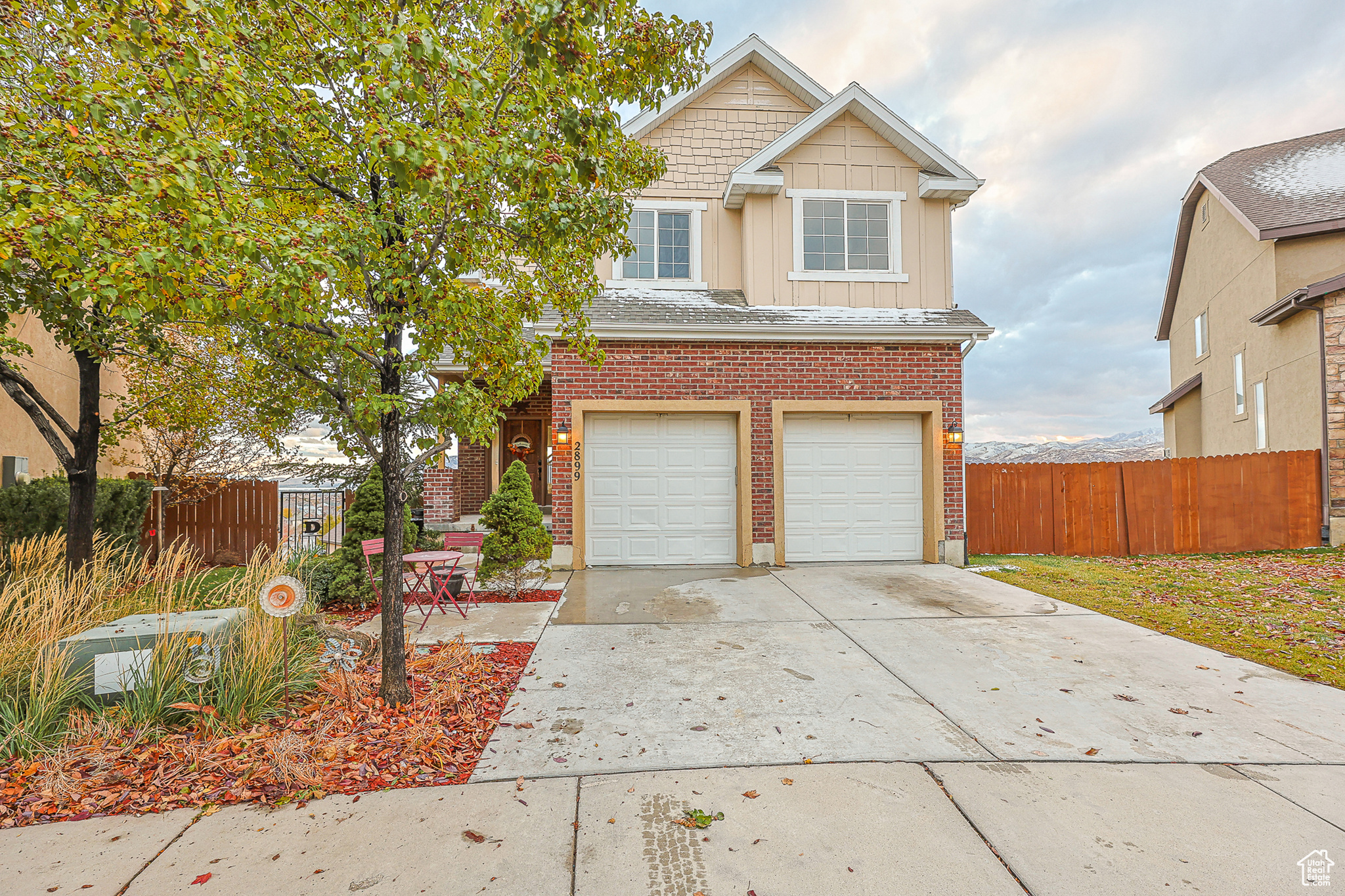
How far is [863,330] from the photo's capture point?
29.8 feet

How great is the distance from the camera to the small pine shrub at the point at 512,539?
289 inches

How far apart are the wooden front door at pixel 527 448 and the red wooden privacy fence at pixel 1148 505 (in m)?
10.1

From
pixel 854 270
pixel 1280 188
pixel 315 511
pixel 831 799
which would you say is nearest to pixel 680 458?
pixel 854 270

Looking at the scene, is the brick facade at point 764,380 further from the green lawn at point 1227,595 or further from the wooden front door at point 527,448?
the wooden front door at point 527,448

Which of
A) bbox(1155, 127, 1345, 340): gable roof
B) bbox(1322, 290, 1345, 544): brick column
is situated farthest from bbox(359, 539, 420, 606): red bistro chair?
bbox(1155, 127, 1345, 340): gable roof

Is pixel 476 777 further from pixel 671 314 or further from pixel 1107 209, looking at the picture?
pixel 1107 209

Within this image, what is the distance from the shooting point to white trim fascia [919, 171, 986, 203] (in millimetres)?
9695

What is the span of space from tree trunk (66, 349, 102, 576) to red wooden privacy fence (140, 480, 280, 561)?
425cm

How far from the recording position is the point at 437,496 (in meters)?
12.5

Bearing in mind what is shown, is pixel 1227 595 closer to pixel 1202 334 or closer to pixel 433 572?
pixel 433 572

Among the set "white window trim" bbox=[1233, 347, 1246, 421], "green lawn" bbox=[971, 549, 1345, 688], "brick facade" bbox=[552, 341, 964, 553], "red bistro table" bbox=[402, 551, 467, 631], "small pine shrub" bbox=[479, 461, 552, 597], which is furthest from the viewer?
"white window trim" bbox=[1233, 347, 1246, 421]

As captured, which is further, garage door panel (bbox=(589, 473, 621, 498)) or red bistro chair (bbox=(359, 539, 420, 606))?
garage door panel (bbox=(589, 473, 621, 498))

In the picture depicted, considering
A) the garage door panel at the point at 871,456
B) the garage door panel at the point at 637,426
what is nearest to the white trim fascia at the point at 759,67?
the garage door panel at the point at 637,426

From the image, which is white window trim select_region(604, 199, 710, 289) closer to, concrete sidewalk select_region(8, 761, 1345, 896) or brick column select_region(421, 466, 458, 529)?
brick column select_region(421, 466, 458, 529)
